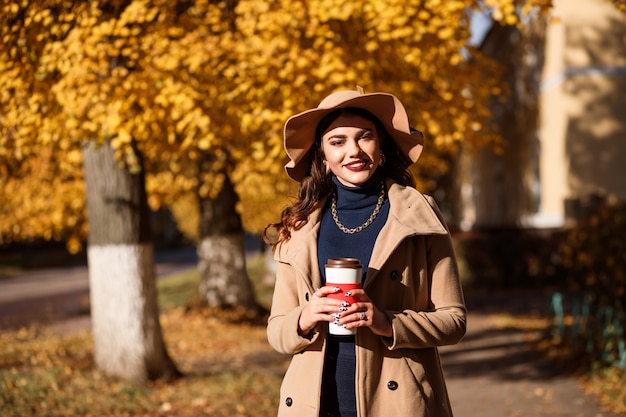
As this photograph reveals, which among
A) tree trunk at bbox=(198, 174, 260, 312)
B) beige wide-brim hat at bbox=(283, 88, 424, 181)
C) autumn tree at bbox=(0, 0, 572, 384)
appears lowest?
tree trunk at bbox=(198, 174, 260, 312)

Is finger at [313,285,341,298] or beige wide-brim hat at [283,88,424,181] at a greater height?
beige wide-brim hat at [283,88,424,181]

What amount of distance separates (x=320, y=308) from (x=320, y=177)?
663mm

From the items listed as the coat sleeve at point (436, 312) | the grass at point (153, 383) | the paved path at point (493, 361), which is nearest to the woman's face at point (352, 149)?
the coat sleeve at point (436, 312)

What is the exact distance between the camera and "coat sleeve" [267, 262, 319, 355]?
2.68 meters

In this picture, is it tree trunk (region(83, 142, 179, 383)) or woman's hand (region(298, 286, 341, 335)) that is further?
tree trunk (region(83, 142, 179, 383))

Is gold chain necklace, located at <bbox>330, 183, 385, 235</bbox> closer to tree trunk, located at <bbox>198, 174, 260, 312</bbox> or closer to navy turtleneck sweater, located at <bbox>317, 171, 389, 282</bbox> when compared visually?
navy turtleneck sweater, located at <bbox>317, 171, 389, 282</bbox>

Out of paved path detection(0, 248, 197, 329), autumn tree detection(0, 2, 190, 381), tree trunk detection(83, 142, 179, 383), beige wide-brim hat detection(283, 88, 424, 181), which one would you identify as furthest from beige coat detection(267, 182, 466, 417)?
paved path detection(0, 248, 197, 329)

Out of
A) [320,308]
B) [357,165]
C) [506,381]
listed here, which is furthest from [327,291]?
[506,381]

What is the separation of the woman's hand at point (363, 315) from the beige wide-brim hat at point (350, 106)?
680 millimetres

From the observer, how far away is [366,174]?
2.78 m

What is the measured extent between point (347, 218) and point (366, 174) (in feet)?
0.58

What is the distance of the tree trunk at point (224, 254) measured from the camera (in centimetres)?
1405

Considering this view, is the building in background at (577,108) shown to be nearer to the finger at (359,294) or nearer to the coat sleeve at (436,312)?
the coat sleeve at (436,312)

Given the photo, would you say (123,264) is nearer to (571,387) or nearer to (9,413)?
(9,413)
